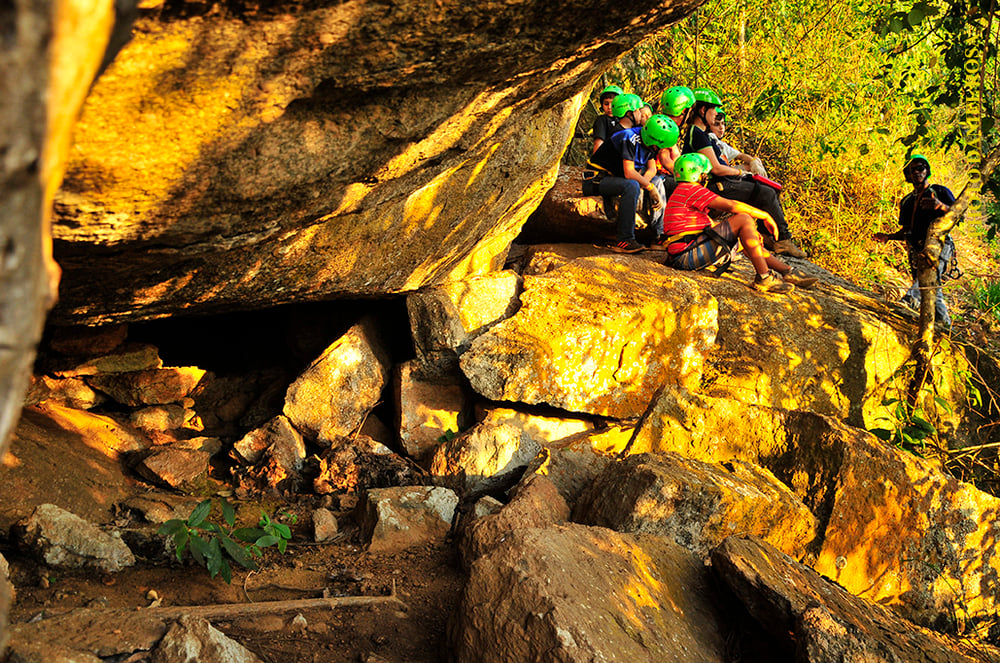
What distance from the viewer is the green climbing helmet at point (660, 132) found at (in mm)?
6586

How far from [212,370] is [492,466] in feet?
9.11

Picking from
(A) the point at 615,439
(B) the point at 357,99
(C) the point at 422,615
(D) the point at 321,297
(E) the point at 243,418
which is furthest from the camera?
(E) the point at 243,418

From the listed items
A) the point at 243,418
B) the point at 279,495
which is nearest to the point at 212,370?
the point at 243,418

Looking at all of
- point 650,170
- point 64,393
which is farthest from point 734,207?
point 64,393

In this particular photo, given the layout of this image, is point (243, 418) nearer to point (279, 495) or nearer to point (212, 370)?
point (212, 370)

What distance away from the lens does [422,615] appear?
3.43 meters

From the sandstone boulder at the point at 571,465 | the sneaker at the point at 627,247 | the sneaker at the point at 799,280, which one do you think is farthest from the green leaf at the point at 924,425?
the sneaker at the point at 627,247

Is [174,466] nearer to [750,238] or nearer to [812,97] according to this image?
[750,238]

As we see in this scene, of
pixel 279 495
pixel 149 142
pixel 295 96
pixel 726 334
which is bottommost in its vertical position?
pixel 279 495

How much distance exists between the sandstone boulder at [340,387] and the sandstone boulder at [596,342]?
854 mm

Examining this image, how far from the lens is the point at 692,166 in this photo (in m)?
6.30

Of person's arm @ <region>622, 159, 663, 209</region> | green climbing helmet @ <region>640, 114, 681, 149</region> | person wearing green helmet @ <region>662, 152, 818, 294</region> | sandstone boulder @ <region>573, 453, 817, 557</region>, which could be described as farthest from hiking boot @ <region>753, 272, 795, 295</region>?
sandstone boulder @ <region>573, 453, 817, 557</region>

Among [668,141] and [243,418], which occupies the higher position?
[668,141]

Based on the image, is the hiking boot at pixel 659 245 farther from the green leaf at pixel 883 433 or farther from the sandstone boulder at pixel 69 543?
the sandstone boulder at pixel 69 543
